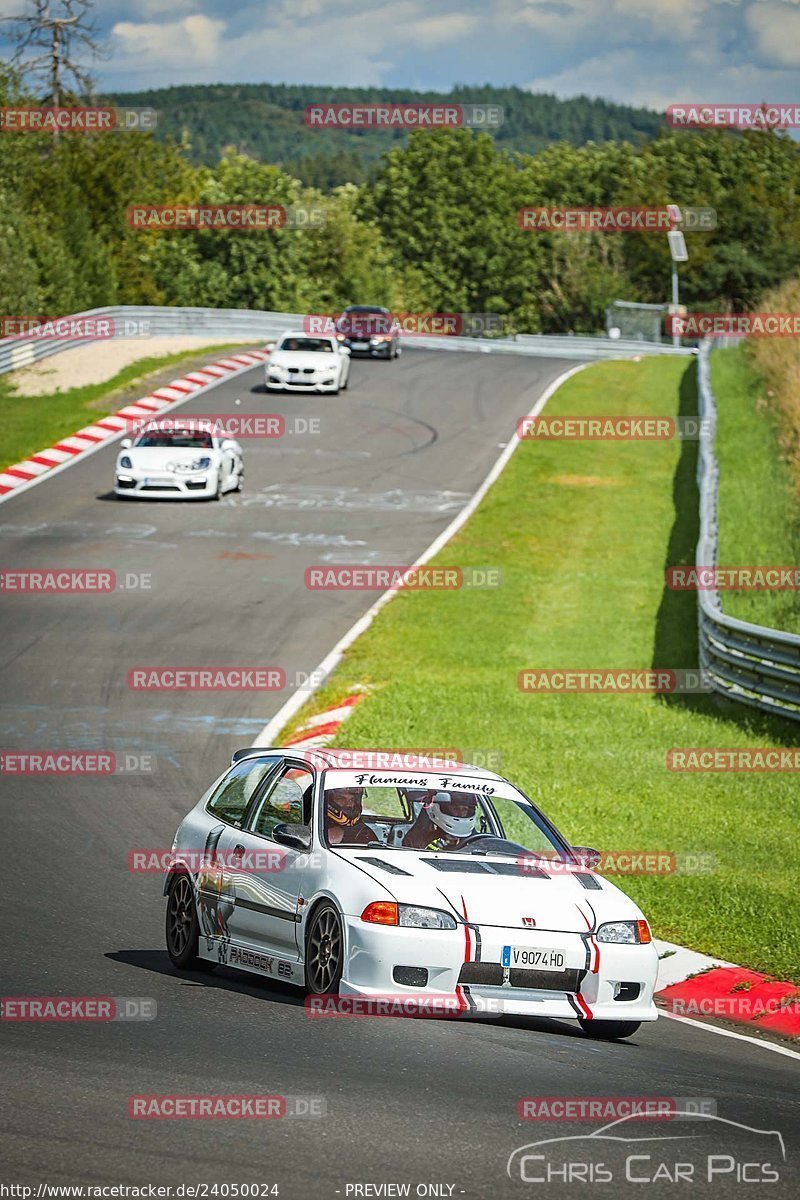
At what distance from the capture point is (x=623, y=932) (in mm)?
8633

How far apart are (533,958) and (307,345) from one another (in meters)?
35.0

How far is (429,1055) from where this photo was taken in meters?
7.62

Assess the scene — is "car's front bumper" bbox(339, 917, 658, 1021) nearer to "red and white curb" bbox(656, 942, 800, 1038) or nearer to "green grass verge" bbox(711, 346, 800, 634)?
"red and white curb" bbox(656, 942, 800, 1038)

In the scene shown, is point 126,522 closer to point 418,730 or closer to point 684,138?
point 418,730

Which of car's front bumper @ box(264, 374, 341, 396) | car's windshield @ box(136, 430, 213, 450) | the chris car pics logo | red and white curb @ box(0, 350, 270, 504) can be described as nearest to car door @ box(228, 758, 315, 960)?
the chris car pics logo

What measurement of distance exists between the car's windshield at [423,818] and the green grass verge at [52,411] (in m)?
25.7

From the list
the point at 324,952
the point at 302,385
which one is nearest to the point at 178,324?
the point at 302,385

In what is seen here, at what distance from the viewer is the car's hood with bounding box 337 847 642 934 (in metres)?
8.39

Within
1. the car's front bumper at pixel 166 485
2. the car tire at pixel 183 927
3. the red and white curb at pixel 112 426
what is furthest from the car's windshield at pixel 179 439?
the car tire at pixel 183 927

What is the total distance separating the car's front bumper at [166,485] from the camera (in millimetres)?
30891

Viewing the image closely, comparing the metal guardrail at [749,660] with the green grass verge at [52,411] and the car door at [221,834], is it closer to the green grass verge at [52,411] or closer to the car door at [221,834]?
the car door at [221,834]

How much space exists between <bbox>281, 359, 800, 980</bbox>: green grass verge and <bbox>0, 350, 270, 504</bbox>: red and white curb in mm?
8788

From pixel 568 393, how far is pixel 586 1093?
3792cm

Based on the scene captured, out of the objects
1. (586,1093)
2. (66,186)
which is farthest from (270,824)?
(66,186)
